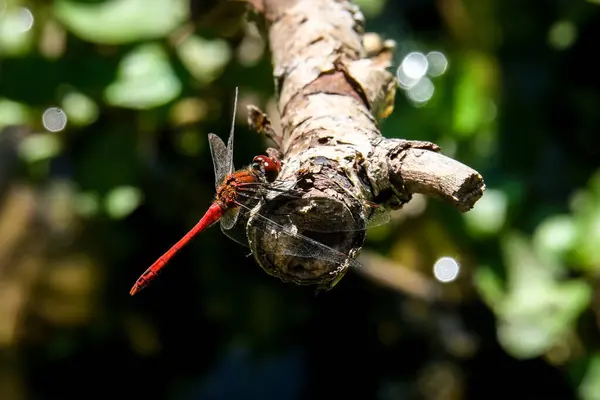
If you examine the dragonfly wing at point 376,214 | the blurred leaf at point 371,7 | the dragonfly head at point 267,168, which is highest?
the dragonfly wing at point 376,214

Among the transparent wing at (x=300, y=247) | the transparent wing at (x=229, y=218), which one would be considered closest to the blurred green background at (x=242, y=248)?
the transparent wing at (x=229, y=218)

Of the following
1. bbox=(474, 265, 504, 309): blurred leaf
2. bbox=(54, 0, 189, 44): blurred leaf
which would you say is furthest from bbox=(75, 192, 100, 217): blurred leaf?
bbox=(474, 265, 504, 309): blurred leaf

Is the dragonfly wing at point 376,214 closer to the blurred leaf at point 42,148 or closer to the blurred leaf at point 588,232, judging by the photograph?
the blurred leaf at point 588,232

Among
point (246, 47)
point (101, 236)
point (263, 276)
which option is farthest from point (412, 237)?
point (101, 236)

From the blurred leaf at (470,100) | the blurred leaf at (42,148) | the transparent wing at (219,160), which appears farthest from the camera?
the blurred leaf at (42,148)

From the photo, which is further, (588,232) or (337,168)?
(588,232)

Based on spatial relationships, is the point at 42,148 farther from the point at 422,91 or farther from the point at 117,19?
the point at 422,91

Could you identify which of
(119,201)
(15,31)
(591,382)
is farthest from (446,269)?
(15,31)
